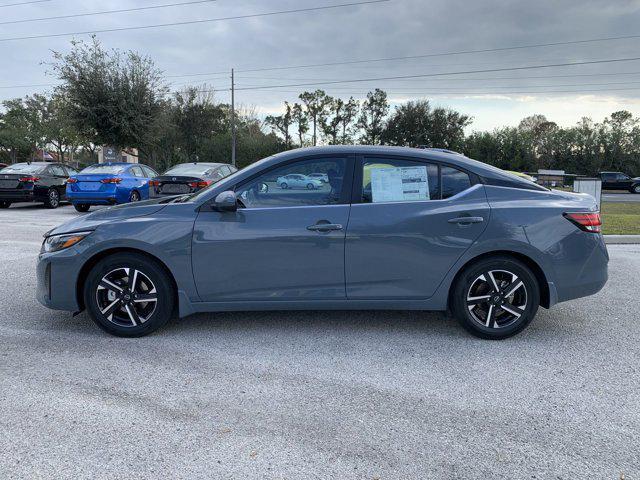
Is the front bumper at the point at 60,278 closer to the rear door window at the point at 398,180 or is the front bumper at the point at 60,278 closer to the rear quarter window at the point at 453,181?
the rear door window at the point at 398,180

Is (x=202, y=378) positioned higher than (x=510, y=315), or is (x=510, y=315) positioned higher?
(x=510, y=315)

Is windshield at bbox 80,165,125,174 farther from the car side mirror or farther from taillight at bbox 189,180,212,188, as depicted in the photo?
the car side mirror

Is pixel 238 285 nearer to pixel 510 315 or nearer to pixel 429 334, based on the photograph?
pixel 429 334

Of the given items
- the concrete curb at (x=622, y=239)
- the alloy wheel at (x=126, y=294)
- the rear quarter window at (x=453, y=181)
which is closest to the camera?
the alloy wheel at (x=126, y=294)

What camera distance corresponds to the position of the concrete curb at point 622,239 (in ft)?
31.3

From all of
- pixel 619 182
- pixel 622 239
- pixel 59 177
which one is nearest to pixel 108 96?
pixel 59 177

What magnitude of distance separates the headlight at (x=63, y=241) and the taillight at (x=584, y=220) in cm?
395

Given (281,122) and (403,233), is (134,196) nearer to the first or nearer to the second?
(403,233)

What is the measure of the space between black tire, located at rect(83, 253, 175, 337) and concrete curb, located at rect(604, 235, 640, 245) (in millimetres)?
8597

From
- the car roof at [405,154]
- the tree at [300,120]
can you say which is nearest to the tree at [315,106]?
the tree at [300,120]

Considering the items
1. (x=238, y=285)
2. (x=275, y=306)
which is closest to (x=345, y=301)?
(x=275, y=306)

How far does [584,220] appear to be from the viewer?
4.18m

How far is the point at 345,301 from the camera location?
4.14 metres

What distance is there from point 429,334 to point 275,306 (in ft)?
4.41
